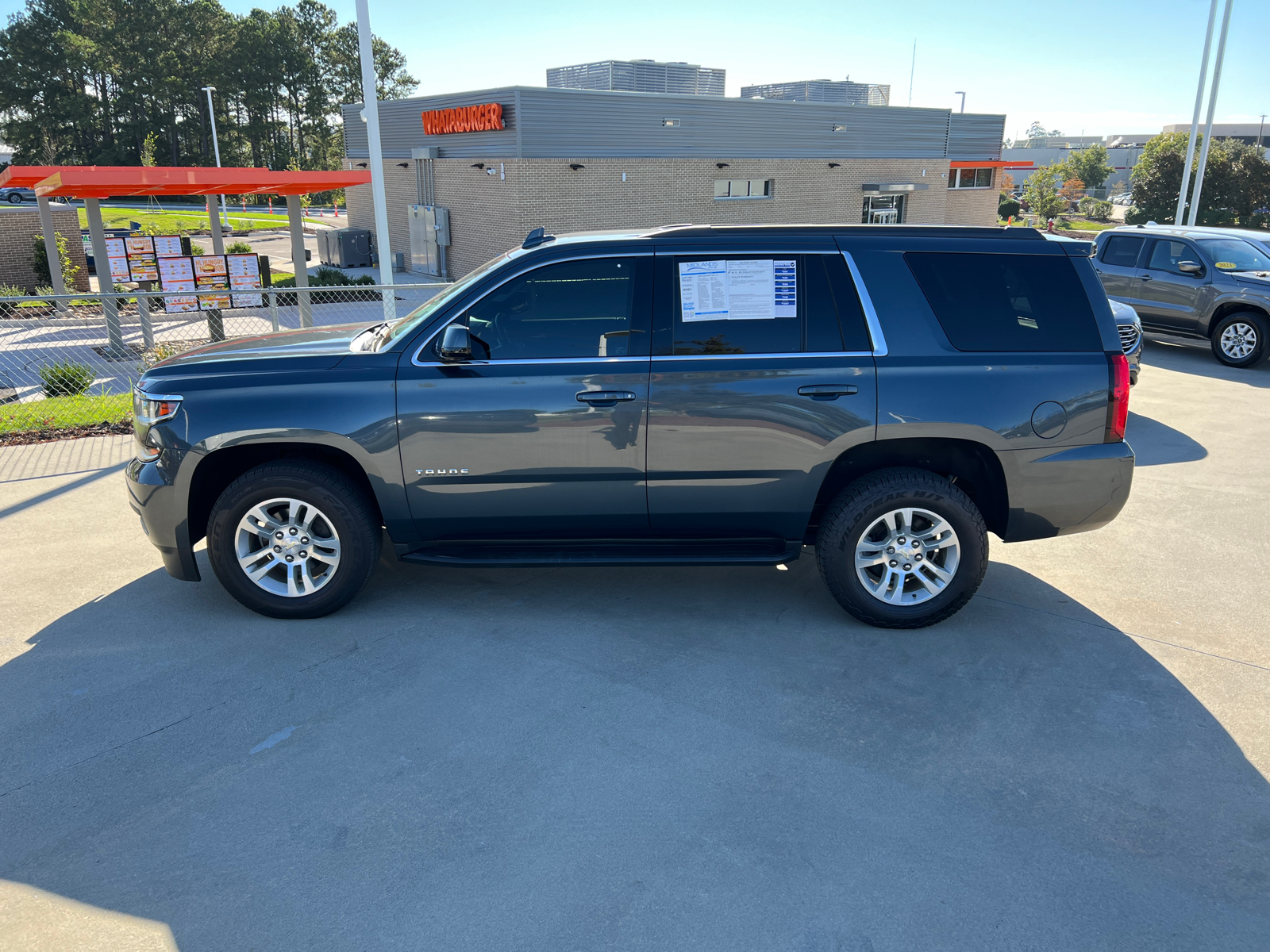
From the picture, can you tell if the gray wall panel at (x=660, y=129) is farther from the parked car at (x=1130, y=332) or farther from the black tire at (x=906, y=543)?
the black tire at (x=906, y=543)

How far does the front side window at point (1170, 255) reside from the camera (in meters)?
13.2

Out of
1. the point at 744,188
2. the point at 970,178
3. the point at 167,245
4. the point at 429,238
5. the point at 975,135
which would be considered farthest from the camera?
the point at 970,178

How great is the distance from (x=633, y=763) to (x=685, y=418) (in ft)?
5.87

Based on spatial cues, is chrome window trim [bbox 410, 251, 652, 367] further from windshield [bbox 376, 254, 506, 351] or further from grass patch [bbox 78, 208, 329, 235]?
grass patch [bbox 78, 208, 329, 235]

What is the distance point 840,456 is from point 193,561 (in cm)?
354

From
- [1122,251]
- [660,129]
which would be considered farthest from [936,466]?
[660,129]

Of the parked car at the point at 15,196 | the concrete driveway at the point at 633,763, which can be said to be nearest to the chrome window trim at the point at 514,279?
the concrete driveway at the point at 633,763

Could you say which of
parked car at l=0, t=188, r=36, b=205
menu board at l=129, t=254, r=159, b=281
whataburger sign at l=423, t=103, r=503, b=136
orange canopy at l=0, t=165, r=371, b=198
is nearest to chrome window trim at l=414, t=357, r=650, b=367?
menu board at l=129, t=254, r=159, b=281

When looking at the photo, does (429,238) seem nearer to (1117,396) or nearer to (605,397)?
(605,397)

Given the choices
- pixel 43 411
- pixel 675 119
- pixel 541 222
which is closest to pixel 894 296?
pixel 43 411

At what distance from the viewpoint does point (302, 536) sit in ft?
16.4

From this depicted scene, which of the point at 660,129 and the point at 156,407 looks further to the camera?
the point at 660,129

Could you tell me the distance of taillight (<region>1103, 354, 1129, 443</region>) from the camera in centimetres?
485

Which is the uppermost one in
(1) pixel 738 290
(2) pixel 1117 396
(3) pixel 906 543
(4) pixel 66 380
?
(1) pixel 738 290
